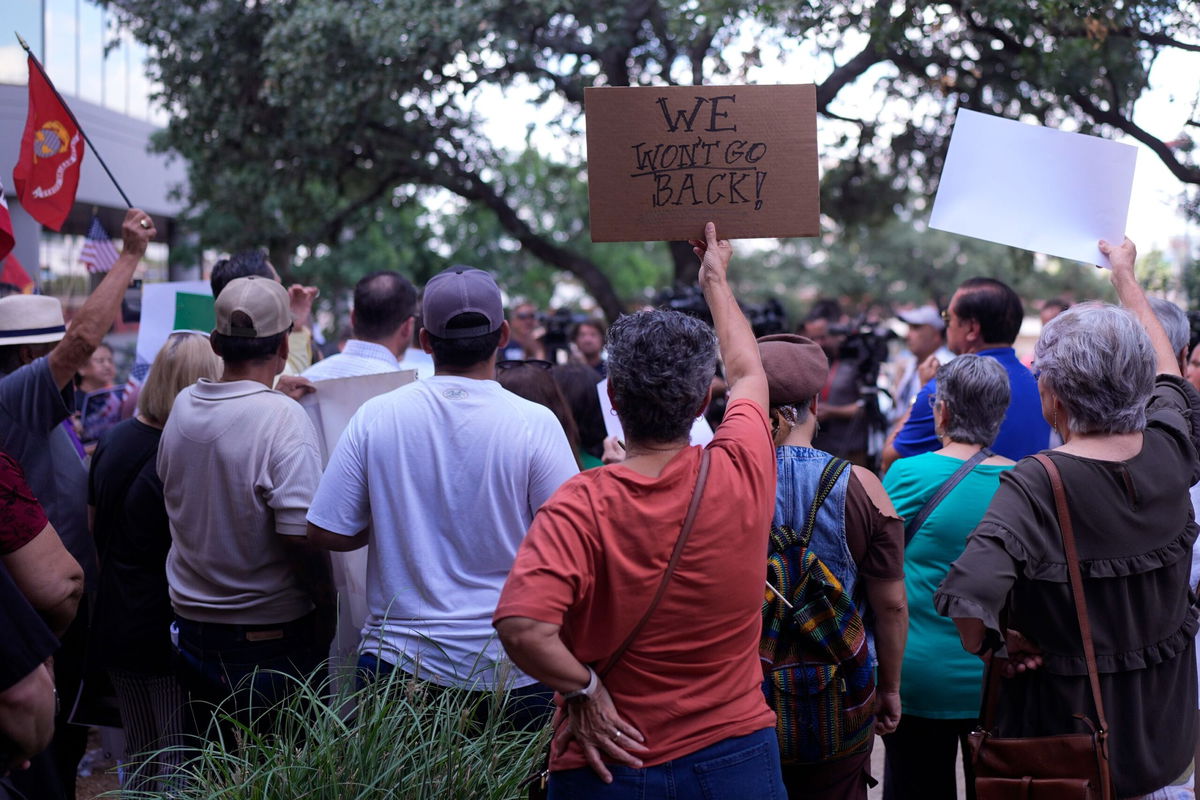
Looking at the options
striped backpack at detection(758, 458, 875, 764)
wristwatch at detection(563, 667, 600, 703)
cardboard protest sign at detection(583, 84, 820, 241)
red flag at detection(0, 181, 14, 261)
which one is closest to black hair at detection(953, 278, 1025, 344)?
cardboard protest sign at detection(583, 84, 820, 241)

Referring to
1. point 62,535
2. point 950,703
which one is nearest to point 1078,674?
point 950,703

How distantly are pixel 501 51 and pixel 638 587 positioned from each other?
355 inches

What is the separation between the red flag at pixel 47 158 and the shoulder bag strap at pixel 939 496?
380 cm

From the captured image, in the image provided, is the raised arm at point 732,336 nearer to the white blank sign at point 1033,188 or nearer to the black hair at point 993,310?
the white blank sign at point 1033,188

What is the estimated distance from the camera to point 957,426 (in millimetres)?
3375

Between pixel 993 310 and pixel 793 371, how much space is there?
197 centimetres

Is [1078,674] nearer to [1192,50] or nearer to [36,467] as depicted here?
[36,467]

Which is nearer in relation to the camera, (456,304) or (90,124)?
(456,304)

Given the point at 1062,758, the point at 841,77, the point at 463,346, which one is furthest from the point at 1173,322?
the point at 841,77

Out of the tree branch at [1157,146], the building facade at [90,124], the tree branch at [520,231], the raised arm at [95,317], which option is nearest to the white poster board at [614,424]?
the raised arm at [95,317]

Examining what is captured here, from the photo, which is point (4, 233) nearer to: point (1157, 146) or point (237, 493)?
point (237, 493)

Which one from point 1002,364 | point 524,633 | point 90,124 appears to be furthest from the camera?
point 90,124

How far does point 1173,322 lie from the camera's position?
11.5 feet

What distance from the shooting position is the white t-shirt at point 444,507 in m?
2.84
